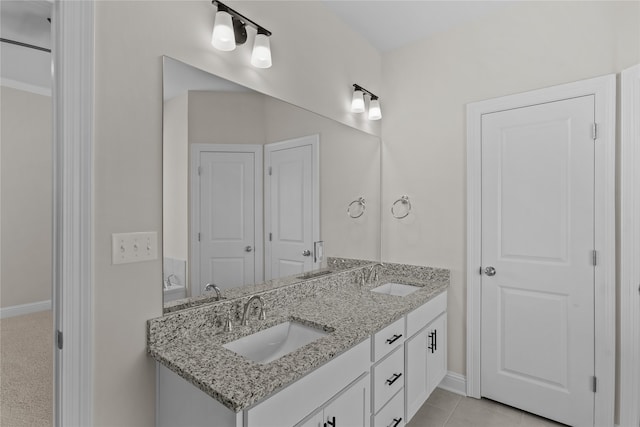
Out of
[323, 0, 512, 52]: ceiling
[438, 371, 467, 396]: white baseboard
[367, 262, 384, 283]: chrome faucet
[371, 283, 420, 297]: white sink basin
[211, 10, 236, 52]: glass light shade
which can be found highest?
[323, 0, 512, 52]: ceiling

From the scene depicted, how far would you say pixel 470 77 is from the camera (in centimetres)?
248

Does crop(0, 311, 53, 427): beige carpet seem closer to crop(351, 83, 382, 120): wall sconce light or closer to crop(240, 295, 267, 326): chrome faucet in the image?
crop(240, 295, 267, 326): chrome faucet

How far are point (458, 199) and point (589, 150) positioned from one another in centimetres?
82

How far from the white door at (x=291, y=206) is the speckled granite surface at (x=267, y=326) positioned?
159mm

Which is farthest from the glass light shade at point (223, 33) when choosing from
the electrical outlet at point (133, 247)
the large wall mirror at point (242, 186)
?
the electrical outlet at point (133, 247)

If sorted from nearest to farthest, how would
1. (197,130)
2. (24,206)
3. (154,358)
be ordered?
(154,358) < (197,130) < (24,206)

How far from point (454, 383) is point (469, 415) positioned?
0.30 m

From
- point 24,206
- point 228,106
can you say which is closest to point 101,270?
point 228,106

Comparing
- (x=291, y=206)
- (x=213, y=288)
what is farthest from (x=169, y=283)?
(x=291, y=206)

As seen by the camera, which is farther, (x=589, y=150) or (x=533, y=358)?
(x=533, y=358)

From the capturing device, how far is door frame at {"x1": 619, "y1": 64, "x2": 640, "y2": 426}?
184 cm

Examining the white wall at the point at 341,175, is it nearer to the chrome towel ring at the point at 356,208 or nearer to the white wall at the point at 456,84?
the chrome towel ring at the point at 356,208

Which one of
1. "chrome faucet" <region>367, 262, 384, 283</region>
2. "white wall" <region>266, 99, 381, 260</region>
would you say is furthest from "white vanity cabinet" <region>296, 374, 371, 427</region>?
"chrome faucet" <region>367, 262, 384, 283</region>

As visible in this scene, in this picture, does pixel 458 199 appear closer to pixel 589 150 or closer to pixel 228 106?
pixel 589 150
